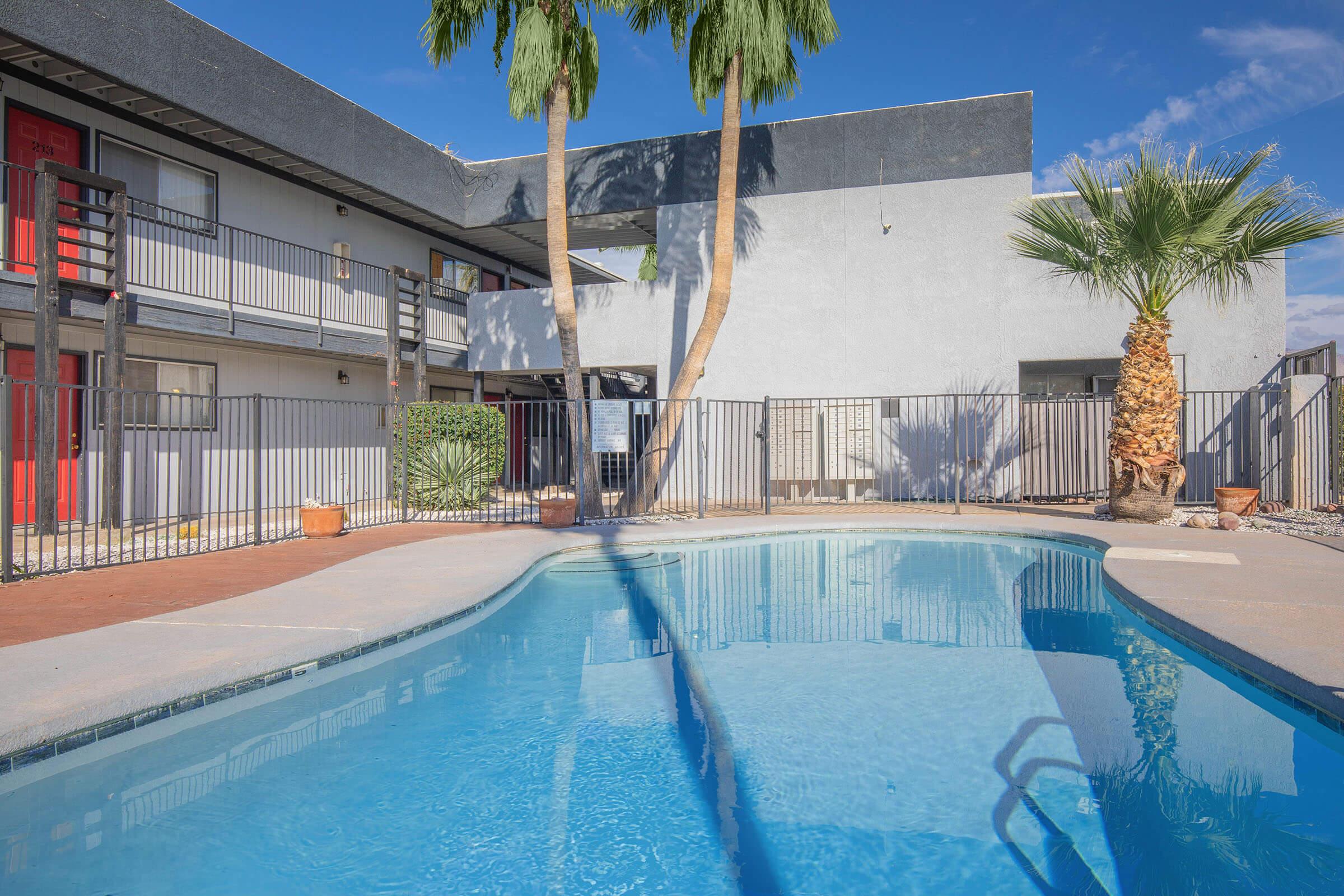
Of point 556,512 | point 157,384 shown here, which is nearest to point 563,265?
point 556,512

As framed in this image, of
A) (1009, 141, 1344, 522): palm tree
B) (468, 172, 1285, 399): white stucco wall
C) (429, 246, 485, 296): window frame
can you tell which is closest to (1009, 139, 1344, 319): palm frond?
(1009, 141, 1344, 522): palm tree

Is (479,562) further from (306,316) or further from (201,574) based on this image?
(306,316)

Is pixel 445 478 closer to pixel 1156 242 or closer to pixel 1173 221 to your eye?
pixel 1156 242

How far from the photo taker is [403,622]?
5.29 metres

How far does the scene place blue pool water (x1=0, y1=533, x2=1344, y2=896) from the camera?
2.71m

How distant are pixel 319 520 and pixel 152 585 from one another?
10.9 ft

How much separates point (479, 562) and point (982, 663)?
4.61 meters

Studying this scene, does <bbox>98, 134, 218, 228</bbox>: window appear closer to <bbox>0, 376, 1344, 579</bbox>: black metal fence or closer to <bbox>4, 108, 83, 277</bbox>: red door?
<bbox>4, 108, 83, 277</bbox>: red door

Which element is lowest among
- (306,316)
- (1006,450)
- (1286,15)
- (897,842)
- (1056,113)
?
(897,842)

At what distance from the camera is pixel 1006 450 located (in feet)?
46.2

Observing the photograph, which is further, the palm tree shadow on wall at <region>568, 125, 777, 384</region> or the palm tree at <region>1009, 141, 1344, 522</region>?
the palm tree shadow on wall at <region>568, 125, 777, 384</region>

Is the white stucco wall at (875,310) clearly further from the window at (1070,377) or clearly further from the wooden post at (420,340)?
the wooden post at (420,340)

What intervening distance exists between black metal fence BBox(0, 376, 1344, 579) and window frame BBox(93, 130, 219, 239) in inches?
102

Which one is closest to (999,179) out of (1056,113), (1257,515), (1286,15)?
(1056,113)
